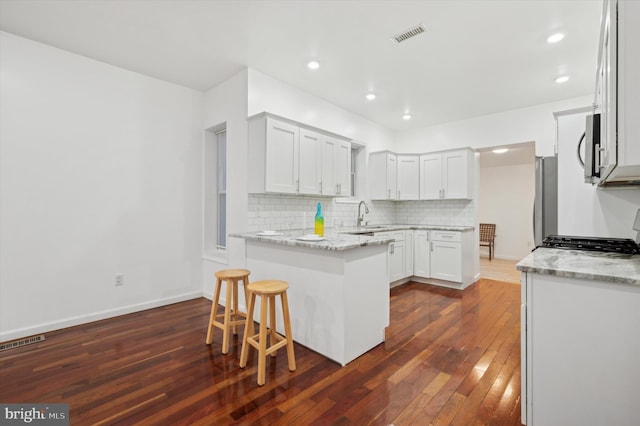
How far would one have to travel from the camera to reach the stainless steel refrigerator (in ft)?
8.56

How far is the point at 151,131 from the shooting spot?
3.67m

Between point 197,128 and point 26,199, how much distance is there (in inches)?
78.0

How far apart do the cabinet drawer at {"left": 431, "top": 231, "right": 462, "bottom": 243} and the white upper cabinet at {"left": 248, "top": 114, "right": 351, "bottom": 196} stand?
1807 millimetres

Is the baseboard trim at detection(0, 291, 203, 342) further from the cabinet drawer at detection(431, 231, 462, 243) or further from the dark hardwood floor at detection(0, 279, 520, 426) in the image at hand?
the cabinet drawer at detection(431, 231, 462, 243)

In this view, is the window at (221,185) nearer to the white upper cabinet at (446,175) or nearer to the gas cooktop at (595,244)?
the white upper cabinet at (446,175)

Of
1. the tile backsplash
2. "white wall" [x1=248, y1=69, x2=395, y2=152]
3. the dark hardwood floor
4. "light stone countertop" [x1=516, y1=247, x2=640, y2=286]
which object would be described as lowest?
the dark hardwood floor

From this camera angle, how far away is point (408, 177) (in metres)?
5.36

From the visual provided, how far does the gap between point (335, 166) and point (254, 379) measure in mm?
2705

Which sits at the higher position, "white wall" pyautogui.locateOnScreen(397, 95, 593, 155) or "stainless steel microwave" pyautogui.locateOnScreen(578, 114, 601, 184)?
"white wall" pyautogui.locateOnScreen(397, 95, 593, 155)

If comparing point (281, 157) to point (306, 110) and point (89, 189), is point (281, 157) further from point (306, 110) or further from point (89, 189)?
point (89, 189)

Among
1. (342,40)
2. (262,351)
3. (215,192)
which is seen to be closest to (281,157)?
(342,40)

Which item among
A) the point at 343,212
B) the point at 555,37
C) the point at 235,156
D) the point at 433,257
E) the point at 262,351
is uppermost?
the point at 555,37

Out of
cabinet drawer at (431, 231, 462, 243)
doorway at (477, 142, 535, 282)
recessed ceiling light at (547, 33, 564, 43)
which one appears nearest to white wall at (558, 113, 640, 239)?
recessed ceiling light at (547, 33, 564, 43)

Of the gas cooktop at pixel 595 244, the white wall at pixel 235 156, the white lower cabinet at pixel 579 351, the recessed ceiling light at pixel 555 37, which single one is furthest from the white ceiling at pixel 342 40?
the white lower cabinet at pixel 579 351
